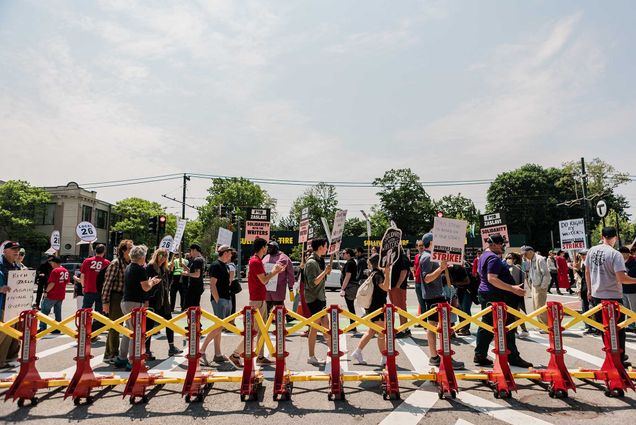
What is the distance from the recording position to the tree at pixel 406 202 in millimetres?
67438

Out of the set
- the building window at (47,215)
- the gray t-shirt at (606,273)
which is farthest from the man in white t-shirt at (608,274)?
the building window at (47,215)

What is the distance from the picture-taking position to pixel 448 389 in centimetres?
500

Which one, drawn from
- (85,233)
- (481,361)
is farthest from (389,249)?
(85,233)

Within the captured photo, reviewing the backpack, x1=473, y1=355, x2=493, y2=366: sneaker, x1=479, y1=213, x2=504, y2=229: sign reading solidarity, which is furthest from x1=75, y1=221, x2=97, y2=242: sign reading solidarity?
x1=473, y1=355, x2=493, y2=366: sneaker

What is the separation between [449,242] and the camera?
605 centimetres

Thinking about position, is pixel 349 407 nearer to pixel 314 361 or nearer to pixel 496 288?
pixel 314 361

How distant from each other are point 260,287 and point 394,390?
260 cm

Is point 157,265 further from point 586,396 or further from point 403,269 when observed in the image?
point 586,396

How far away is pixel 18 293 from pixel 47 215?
175 ft

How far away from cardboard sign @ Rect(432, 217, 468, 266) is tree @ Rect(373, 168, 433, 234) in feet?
199

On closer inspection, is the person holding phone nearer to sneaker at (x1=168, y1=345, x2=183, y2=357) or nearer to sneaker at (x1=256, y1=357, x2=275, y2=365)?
sneaker at (x1=168, y1=345, x2=183, y2=357)

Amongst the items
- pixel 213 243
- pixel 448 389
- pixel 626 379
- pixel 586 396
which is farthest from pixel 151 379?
pixel 213 243

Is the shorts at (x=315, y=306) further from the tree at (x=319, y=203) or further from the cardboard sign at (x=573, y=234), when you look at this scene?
the tree at (x=319, y=203)

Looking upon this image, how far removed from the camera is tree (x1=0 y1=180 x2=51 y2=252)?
152 feet
